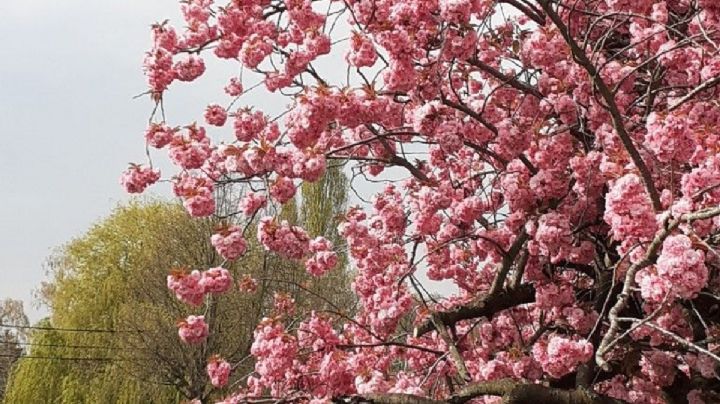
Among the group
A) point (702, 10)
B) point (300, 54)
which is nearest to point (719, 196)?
point (702, 10)

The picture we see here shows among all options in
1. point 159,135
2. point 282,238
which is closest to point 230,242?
point 282,238

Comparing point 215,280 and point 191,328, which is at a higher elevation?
point 215,280

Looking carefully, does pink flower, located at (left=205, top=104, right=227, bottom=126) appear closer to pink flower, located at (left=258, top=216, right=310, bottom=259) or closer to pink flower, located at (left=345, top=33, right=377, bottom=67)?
pink flower, located at (left=258, top=216, right=310, bottom=259)

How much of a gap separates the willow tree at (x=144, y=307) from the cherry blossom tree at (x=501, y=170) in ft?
16.3

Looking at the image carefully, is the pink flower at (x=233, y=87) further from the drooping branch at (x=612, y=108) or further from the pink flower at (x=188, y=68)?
the drooping branch at (x=612, y=108)

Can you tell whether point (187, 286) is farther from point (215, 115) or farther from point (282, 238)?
point (215, 115)

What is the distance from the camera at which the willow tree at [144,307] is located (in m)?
14.0

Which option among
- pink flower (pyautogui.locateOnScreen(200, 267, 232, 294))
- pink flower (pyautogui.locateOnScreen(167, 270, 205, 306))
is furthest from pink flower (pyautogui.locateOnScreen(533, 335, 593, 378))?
pink flower (pyautogui.locateOnScreen(167, 270, 205, 306))

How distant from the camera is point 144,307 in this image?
14.4 metres

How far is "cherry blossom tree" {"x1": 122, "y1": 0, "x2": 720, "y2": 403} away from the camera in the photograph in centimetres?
379

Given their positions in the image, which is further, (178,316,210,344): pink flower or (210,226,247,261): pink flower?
(178,316,210,344): pink flower

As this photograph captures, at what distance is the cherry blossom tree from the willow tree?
4.96m

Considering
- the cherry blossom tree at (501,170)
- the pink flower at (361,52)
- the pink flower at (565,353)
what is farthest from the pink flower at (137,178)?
the pink flower at (565,353)

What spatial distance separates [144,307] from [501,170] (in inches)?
426
